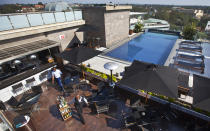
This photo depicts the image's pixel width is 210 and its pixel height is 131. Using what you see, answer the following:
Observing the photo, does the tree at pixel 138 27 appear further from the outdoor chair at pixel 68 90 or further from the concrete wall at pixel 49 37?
the outdoor chair at pixel 68 90

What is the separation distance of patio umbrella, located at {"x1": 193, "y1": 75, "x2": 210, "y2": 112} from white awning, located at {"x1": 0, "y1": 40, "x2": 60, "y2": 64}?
10290 mm

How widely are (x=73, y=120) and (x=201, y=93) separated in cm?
633

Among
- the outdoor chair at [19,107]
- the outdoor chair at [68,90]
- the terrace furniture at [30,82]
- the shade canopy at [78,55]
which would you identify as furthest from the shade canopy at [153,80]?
the terrace furniture at [30,82]

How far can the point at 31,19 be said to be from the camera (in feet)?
31.4

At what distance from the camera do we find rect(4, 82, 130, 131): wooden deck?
5.98 m

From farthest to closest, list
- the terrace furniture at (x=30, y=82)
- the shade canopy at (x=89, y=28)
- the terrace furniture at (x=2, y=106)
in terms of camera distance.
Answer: the shade canopy at (x=89, y=28)
the terrace furniture at (x=30, y=82)
the terrace furniture at (x=2, y=106)

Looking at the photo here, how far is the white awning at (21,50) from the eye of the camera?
7709 millimetres

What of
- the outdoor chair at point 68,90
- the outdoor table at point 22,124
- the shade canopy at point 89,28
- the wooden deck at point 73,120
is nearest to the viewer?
the outdoor table at point 22,124

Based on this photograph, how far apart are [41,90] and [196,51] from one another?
643 inches

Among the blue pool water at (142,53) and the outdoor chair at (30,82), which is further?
the blue pool water at (142,53)

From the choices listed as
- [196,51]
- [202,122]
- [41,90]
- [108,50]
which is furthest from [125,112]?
[196,51]

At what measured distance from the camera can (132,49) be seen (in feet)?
52.6

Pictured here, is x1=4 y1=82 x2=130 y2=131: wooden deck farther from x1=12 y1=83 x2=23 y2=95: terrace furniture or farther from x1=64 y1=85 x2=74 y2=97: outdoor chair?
x1=12 y1=83 x2=23 y2=95: terrace furniture

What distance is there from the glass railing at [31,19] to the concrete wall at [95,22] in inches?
104
